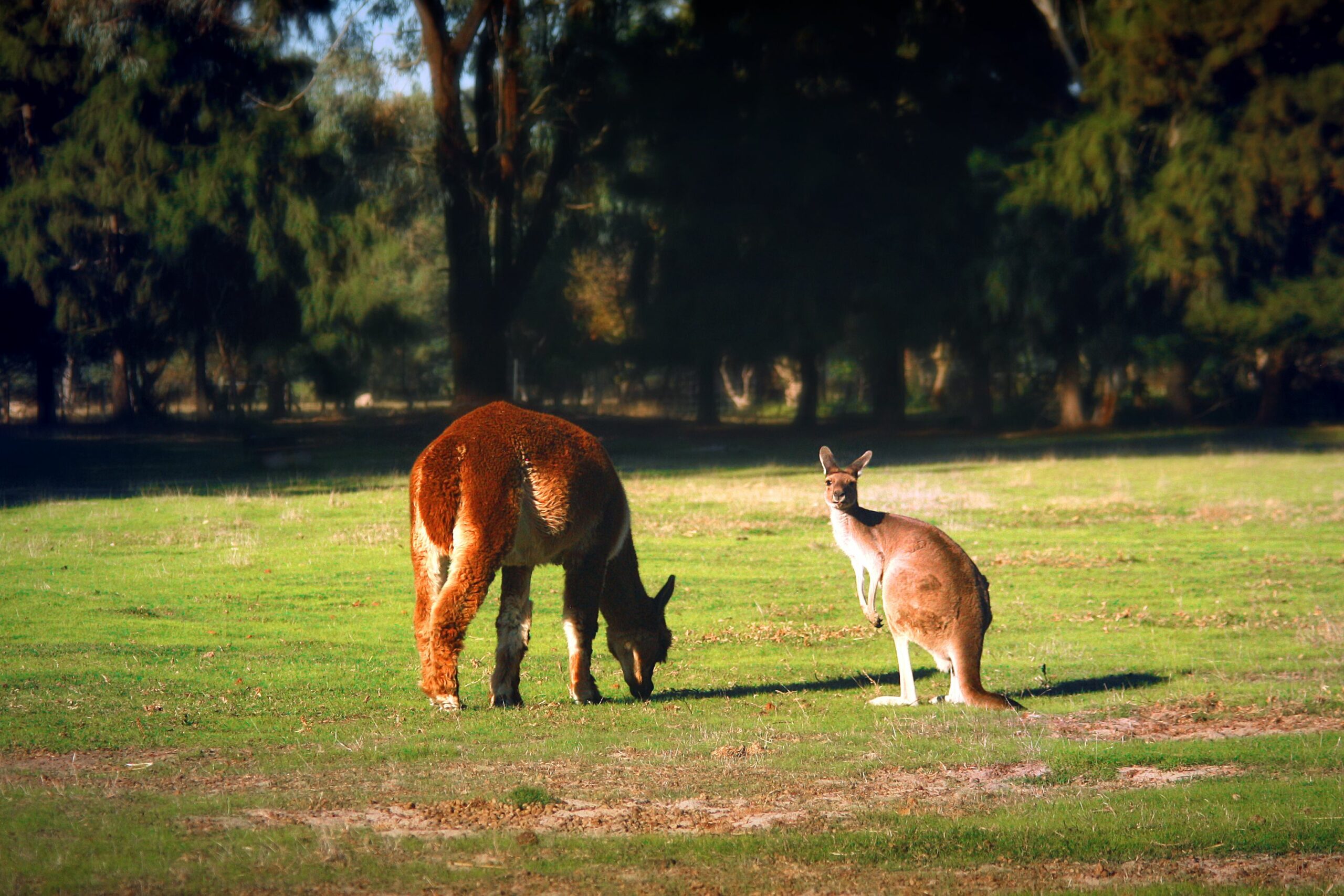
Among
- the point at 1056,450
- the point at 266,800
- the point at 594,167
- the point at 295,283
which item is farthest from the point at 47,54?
the point at 266,800

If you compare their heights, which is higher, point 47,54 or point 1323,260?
point 47,54

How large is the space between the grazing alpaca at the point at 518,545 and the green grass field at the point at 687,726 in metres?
0.45

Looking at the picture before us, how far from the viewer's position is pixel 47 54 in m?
44.1

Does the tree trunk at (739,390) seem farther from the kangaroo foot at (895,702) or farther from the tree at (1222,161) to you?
the kangaroo foot at (895,702)

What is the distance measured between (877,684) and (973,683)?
4.57 feet

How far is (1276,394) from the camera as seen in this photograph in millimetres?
47875

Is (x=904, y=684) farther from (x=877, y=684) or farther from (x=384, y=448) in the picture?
(x=384, y=448)

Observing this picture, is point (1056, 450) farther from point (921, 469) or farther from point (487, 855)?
point (487, 855)

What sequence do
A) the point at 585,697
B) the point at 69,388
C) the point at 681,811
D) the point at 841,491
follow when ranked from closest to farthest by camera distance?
the point at 681,811, the point at 585,697, the point at 841,491, the point at 69,388

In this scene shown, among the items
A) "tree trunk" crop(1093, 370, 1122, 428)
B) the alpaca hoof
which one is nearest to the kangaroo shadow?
the alpaca hoof

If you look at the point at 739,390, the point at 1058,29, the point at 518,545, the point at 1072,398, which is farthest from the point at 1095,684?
the point at 739,390

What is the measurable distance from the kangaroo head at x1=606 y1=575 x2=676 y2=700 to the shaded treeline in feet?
105

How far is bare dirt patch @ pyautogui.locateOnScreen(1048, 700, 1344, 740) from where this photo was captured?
923cm

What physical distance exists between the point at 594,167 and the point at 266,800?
130 ft
